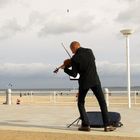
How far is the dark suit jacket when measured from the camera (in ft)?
35.1

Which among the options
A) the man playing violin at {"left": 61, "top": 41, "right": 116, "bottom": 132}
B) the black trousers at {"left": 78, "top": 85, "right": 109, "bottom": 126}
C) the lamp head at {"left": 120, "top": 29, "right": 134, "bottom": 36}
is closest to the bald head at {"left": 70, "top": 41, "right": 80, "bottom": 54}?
the man playing violin at {"left": 61, "top": 41, "right": 116, "bottom": 132}

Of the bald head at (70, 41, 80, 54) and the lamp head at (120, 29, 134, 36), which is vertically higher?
the lamp head at (120, 29, 134, 36)

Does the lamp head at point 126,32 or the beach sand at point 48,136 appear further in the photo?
the lamp head at point 126,32

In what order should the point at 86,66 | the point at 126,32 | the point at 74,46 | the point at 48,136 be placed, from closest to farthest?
1. the point at 48,136
2. the point at 86,66
3. the point at 74,46
4. the point at 126,32

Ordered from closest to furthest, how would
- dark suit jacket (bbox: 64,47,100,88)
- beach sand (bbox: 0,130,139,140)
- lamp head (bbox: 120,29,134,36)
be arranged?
beach sand (bbox: 0,130,139,140), dark suit jacket (bbox: 64,47,100,88), lamp head (bbox: 120,29,134,36)

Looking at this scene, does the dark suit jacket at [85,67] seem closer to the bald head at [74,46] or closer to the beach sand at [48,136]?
the bald head at [74,46]

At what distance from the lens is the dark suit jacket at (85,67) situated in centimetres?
1070

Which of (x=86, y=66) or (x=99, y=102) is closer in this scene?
(x=86, y=66)

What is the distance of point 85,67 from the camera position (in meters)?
10.7

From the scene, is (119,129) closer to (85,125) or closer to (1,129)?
(85,125)

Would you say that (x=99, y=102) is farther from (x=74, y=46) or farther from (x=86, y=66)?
(x=74, y=46)

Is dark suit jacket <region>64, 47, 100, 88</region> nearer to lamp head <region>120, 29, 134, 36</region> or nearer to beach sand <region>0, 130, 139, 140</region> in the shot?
beach sand <region>0, 130, 139, 140</region>

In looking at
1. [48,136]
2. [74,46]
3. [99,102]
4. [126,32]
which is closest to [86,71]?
[74,46]

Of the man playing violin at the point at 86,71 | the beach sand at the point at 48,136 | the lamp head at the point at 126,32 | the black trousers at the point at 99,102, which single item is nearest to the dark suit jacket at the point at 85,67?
the man playing violin at the point at 86,71
